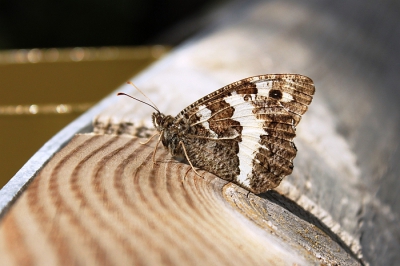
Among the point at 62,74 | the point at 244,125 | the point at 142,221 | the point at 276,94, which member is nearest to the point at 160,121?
the point at 244,125

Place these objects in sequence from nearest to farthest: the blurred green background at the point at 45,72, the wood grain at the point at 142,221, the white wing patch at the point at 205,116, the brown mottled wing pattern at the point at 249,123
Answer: the wood grain at the point at 142,221 → the brown mottled wing pattern at the point at 249,123 → the white wing patch at the point at 205,116 → the blurred green background at the point at 45,72

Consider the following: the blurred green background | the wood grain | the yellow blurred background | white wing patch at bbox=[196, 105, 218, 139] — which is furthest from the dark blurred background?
the wood grain

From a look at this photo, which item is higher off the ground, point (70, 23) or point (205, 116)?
point (70, 23)

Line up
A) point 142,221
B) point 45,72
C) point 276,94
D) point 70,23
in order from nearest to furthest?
1. point 142,221
2. point 276,94
3. point 45,72
4. point 70,23

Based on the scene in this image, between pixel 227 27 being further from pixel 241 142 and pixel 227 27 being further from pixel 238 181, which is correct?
pixel 238 181

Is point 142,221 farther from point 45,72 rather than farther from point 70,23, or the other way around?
point 70,23

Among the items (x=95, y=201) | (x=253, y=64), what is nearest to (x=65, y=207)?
(x=95, y=201)

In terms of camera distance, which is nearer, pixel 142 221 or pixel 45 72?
pixel 142 221

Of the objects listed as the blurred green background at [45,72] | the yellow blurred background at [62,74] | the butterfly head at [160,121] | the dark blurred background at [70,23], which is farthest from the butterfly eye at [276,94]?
the dark blurred background at [70,23]

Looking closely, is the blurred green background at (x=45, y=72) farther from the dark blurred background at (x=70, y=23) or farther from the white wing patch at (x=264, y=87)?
the white wing patch at (x=264, y=87)
